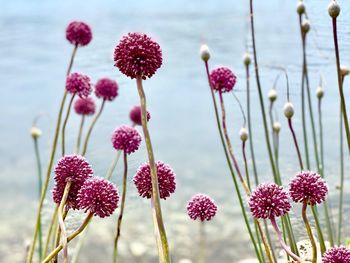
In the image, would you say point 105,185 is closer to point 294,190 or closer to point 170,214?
point 294,190

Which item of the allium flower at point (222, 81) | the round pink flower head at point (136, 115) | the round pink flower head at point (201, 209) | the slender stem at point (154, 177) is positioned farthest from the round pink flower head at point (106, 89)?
the slender stem at point (154, 177)

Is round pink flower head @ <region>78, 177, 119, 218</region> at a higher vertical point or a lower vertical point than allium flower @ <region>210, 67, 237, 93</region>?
lower

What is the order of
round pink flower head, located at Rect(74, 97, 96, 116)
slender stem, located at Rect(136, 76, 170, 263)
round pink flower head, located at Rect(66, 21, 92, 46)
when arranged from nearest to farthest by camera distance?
slender stem, located at Rect(136, 76, 170, 263), round pink flower head, located at Rect(66, 21, 92, 46), round pink flower head, located at Rect(74, 97, 96, 116)

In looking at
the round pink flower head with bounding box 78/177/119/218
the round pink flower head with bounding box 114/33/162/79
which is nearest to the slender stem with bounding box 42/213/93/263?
the round pink flower head with bounding box 78/177/119/218

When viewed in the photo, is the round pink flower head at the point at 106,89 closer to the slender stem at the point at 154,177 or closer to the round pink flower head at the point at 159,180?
the round pink flower head at the point at 159,180

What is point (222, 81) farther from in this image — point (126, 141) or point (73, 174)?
point (73, 174)

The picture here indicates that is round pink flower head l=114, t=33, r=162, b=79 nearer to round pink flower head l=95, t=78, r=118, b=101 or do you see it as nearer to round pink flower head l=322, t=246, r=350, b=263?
round pink flower head l=322, t=246, r=350, b=263
